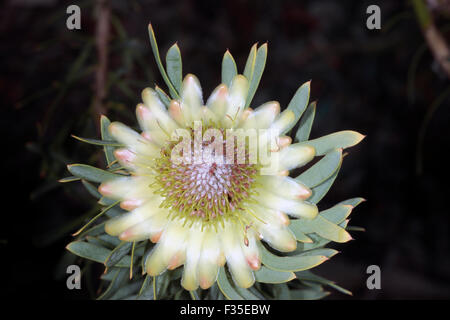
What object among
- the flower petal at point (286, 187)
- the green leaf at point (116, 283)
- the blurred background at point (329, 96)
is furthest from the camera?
the blurred background at point (329, 96)

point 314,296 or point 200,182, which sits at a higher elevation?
point 200,182

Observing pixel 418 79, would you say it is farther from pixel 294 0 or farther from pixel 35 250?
pixel 35 250

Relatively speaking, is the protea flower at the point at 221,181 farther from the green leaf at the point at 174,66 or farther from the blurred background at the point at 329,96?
the blurred background at the point at 329,96

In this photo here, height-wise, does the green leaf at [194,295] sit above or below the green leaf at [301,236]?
below

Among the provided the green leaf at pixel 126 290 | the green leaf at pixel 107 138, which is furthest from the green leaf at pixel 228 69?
the green leaf at pixel 126 290

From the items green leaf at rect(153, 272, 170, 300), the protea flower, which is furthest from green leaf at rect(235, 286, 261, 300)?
green leaf at rect(153, 272, 170, 300)

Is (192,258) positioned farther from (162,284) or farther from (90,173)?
(90,173)

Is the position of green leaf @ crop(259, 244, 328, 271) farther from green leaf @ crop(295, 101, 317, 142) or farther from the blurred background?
the blurred background
